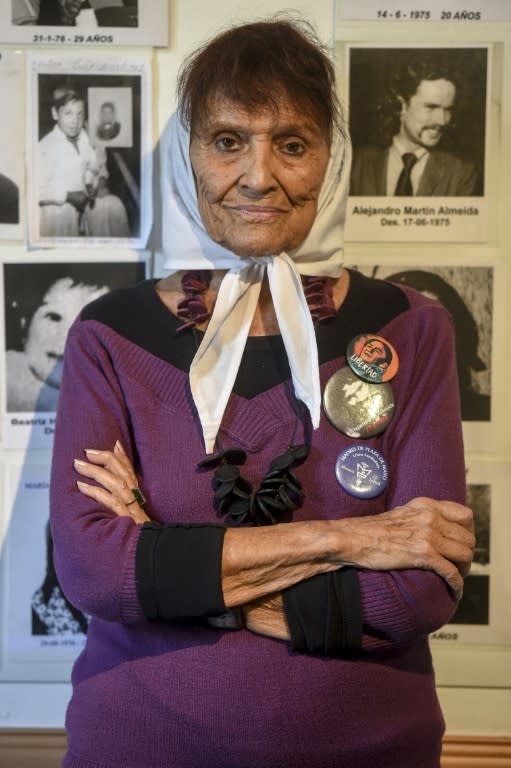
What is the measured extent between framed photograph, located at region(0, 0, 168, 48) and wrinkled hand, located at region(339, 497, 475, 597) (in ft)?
3.64

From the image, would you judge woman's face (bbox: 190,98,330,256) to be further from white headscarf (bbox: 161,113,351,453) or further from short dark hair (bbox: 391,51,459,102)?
short dark hair (bbox: 391,51,459,102)

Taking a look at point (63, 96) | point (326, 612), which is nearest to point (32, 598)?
point (326, 612)

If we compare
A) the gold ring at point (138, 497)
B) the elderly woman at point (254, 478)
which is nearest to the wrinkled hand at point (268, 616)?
the elderly woman at point (254, 478)

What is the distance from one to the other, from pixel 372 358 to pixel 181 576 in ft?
1.64

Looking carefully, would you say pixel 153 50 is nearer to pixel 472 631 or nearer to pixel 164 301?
pixel 164 301

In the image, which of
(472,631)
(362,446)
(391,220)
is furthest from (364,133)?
(472,631)

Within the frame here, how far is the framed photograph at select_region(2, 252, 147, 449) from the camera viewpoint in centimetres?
184

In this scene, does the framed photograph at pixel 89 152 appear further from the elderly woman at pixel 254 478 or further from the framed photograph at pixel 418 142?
the framed photograph at pixel 418 142

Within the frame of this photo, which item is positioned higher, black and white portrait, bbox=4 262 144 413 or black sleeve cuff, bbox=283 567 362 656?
black and white portrait, bbox=4 262 144 413

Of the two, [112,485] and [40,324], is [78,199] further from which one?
[112,485]

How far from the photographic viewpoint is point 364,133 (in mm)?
1799

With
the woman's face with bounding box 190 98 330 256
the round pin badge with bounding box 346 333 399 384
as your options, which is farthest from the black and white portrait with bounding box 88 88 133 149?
the round pin badge with bounding box 346 333 399 384

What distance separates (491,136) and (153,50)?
0.74 meters

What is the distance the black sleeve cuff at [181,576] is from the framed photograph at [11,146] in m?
0.89
